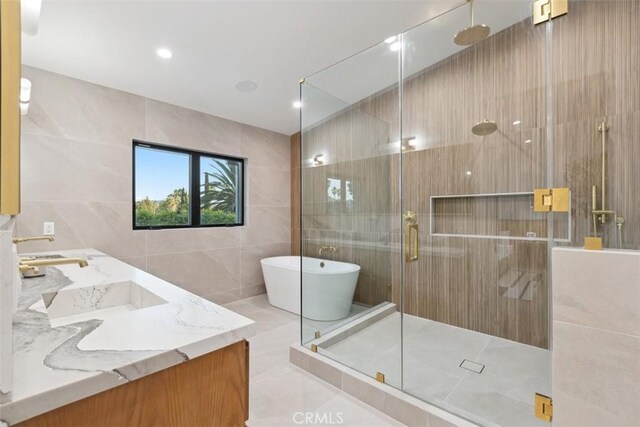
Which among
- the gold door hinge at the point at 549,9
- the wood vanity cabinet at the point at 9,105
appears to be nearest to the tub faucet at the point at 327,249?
the gold door hinge at the point at 549,9

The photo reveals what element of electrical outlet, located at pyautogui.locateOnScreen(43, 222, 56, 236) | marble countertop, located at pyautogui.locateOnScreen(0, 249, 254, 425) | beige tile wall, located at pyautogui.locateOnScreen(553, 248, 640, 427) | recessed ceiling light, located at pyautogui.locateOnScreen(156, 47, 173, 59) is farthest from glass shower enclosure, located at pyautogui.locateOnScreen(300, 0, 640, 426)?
electrical outlet, located at pyautogui.locateOnScreen(43, 222, 56, 236)

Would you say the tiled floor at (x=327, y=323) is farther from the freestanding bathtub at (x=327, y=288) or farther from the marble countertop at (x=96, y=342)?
the marble countertop at (x=96, y=342)

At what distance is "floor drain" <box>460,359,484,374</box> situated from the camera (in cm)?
199

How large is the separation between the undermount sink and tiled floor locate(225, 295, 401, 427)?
2.02 feet

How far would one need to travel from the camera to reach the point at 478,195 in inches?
90.0


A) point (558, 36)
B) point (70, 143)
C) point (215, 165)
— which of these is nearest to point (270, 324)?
point (215, 165)

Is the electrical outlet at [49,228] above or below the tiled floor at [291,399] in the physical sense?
above

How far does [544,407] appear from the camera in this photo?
4.66 feet

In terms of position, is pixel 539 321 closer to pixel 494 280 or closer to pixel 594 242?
pixel 494 280

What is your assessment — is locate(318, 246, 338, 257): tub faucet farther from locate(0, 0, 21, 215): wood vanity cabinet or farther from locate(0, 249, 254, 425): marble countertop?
locate(0, 0, 21, 215): wood vanity cabinet

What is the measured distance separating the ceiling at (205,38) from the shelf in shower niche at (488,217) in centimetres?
142

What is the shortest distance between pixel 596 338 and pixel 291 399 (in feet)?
5.40

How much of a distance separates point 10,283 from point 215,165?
11.0 feet

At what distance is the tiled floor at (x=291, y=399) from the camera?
166 cm
